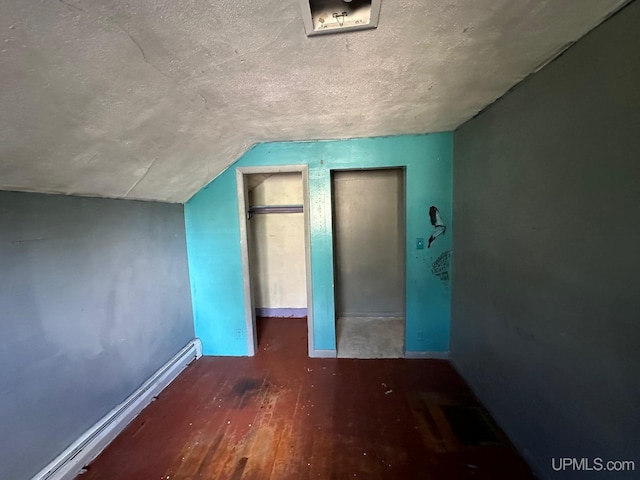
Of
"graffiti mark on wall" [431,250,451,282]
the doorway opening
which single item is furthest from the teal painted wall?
the doorway opening

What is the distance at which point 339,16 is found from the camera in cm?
102

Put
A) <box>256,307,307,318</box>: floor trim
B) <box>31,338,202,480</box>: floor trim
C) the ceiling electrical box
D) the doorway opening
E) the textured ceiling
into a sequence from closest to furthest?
the textured ceiling < the ceiling electrical box < <box>31,338,202,480</box>: floor trim < the doorway opening < <box>256,307,307,318</box>: floor trim

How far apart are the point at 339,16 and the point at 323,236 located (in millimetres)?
1865

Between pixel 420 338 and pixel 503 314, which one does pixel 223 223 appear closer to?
pixel 420 338

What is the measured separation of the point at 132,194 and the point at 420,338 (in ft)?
9.41

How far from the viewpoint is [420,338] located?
2707 millimetres

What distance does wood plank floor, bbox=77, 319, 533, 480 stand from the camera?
157cm


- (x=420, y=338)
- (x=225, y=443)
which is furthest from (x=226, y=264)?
(x=420, y=338)

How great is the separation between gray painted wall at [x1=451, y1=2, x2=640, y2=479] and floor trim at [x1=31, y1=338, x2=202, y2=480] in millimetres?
2602

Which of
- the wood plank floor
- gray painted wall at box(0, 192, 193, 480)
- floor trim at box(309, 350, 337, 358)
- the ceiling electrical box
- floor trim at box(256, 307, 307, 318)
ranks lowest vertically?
the wood plank floor

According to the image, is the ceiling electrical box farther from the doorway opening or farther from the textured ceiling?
the doorway opening

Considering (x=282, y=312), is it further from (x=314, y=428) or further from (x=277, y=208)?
(x=314, y=428)

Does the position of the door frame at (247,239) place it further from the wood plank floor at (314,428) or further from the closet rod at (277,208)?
the closet rod at (277,208)

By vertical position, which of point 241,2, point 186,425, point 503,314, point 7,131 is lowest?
point 186,425
